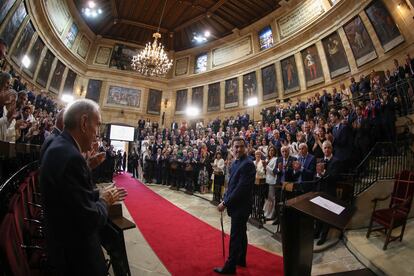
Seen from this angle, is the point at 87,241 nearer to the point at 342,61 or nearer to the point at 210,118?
the point at 342,61

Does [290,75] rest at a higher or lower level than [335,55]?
lower

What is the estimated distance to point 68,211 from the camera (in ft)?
3.90

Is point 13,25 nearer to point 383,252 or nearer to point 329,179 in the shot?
point 329,179

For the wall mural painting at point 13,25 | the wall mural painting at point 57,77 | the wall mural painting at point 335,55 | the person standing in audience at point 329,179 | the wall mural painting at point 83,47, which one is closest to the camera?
the person standing in audience at point 329,179

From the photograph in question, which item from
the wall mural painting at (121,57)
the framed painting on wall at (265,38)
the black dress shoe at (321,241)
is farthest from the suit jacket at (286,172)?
the wall mural painting at (121,57)

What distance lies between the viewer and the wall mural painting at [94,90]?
1953cm

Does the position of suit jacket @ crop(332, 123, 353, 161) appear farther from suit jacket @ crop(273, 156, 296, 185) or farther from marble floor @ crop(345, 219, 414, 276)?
marble floor @ crop(345, 219, 414, 276)

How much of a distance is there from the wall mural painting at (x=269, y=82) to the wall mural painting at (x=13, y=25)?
579 inches

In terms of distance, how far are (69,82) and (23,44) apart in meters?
5.86

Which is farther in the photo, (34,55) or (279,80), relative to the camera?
(279,80)

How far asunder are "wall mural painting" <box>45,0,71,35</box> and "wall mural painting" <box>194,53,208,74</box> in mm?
10765

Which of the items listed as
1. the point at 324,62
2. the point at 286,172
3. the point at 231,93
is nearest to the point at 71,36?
the point at 231,93

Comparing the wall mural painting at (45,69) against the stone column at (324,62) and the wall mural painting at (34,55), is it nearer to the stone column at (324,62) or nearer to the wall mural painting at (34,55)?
the wall mural painting at (34,55)

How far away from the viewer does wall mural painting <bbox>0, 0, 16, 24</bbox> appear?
921cm
